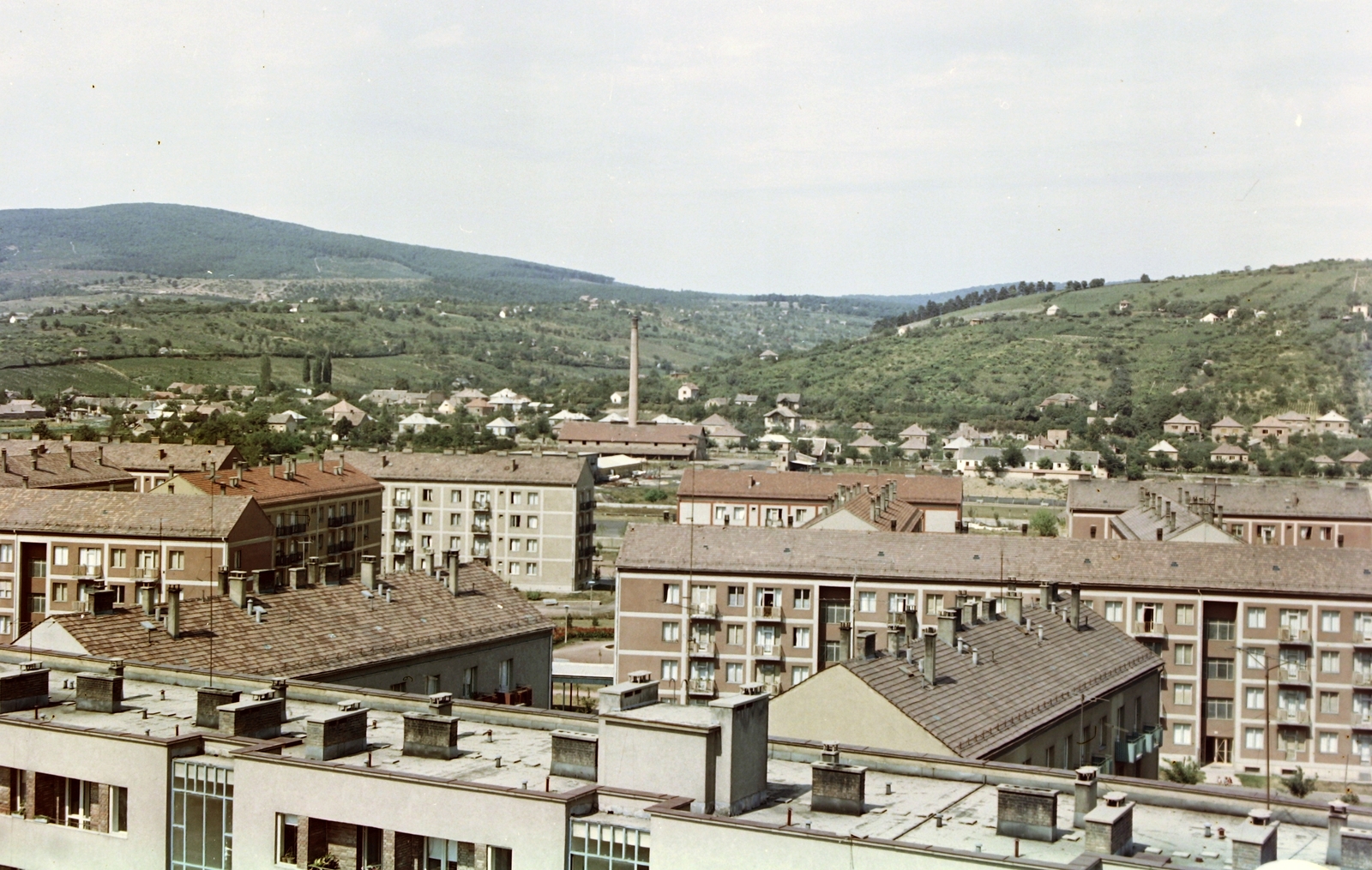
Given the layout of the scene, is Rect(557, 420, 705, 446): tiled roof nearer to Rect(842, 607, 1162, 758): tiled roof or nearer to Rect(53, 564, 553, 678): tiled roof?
Rect(53, 564, 553, 678): tiled roof

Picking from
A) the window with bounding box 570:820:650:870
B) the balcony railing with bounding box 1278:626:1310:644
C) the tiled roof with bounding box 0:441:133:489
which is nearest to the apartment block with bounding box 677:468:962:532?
the tiled roof with bounding box 0:441:133:489

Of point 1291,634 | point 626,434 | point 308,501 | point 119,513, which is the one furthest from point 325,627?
point 626,434

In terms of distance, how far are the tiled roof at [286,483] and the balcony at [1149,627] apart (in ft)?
93.0

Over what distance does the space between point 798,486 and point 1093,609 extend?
35386mm

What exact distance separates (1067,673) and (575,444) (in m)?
116

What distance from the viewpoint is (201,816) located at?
14.1 metres

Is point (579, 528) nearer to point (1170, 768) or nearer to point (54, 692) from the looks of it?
point (1170, 768)

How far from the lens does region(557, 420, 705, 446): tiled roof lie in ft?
466

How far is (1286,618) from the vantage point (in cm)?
4156

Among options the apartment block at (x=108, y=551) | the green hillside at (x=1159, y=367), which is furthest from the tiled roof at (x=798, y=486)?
the green hillside at (x=1159, y=367)

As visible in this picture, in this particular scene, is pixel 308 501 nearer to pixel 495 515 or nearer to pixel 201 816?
pixel 495 515

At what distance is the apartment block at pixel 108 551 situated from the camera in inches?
1845

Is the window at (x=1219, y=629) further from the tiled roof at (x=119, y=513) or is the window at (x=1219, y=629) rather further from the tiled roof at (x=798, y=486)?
the tiled roof at (x=119, y=513)

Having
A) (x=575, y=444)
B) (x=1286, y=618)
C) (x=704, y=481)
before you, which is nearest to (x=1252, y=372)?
(x=575, y=444)
